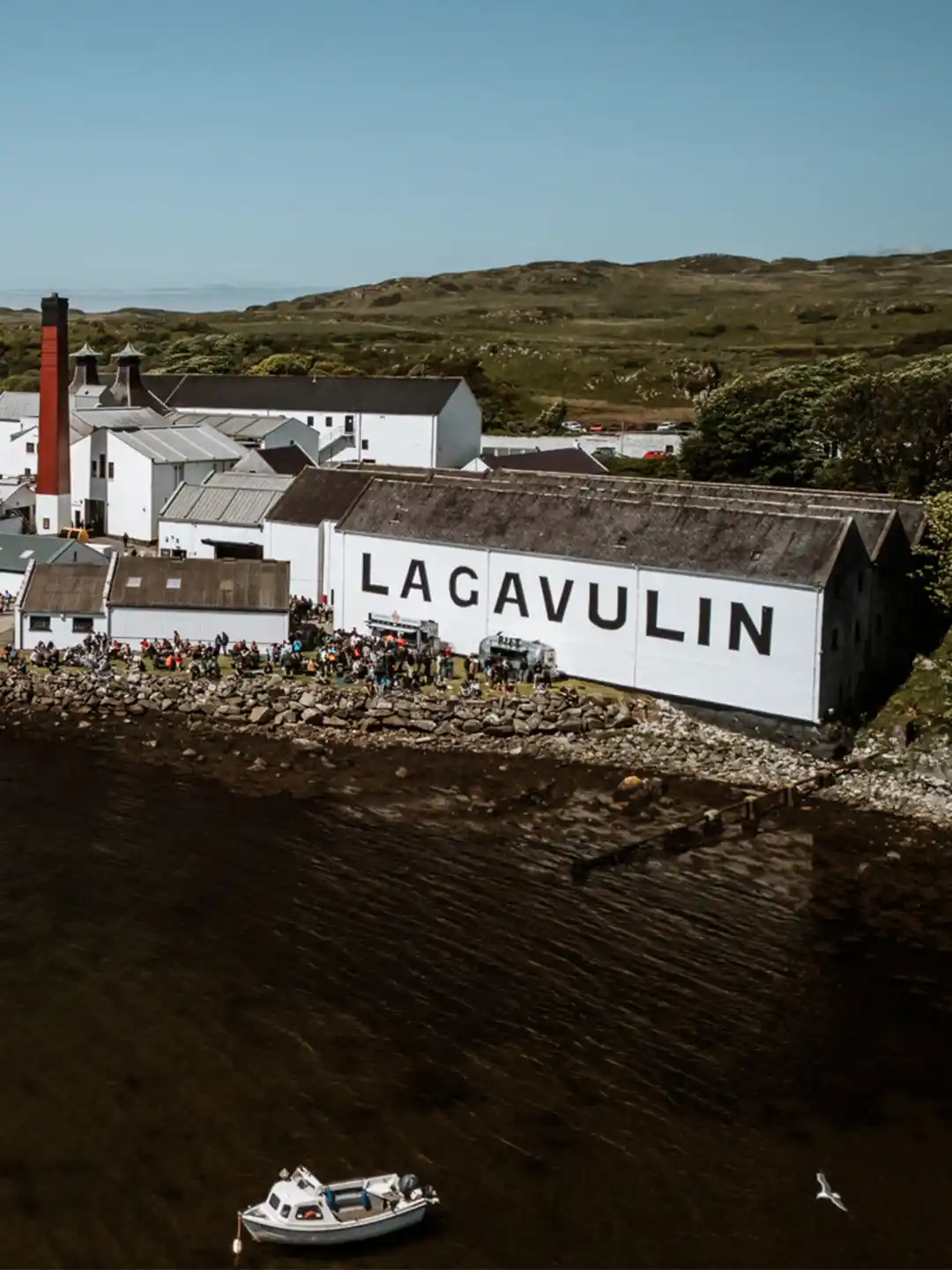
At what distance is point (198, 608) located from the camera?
53.8 m

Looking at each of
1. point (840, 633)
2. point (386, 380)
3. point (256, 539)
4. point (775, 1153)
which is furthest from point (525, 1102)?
point (386, 380)

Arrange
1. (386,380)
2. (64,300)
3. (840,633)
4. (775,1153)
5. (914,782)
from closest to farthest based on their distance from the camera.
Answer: (775,1153) → (914,782) → (840,633) → (64,300) → (386,380)

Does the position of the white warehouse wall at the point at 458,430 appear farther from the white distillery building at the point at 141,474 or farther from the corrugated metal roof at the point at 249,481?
the corrugated metal roof at the point at 249,481

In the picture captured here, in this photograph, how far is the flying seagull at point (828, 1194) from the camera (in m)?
22.8

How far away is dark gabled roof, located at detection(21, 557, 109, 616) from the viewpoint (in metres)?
54.1

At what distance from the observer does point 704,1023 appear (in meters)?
28.4

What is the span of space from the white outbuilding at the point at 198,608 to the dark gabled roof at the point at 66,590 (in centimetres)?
95

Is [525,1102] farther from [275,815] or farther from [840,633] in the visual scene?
[840,633]

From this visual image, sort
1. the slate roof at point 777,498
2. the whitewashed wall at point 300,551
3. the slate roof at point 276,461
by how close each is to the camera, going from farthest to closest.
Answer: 1. the slate roof at point 276,461
2. the whitewashed wall at point 300,551
3. the slate roof at point 777,498

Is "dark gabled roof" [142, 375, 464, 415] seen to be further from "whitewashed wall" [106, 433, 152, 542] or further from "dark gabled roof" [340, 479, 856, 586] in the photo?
"dark gabled roof" [340, 479, 856, 586]

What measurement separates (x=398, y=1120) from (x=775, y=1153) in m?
6.40

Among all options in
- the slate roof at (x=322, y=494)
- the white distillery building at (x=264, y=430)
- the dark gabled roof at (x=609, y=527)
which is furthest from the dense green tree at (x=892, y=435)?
the white distillery building at (x=264, y=430)

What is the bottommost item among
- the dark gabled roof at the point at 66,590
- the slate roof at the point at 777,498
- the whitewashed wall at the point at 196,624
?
the whitewashed wall at the point at 196,624

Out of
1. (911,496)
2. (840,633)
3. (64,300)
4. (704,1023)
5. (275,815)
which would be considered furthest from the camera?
(64,300)
